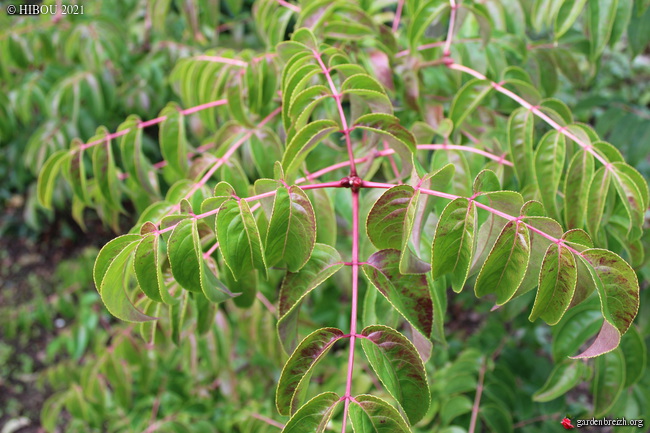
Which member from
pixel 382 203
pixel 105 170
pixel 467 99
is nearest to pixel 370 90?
pixel 382 203

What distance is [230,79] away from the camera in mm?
1521

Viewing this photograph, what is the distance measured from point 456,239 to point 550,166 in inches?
15.6

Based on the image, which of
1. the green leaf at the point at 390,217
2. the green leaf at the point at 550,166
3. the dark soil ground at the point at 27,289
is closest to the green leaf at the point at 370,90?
the green leaf at the point at 390,217

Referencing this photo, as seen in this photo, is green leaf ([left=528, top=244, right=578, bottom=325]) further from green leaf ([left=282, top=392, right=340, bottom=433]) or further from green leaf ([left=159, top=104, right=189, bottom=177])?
green leaf ([left=159, top=104, right=189, bottom=177])

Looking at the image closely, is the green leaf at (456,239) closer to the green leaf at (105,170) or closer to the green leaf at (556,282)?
the green leaf at (556,282)

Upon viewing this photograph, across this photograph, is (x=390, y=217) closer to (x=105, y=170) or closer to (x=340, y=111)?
(x=340, y=111)

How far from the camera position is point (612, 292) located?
0.84m

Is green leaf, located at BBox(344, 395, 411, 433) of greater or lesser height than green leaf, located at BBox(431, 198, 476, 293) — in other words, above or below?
below

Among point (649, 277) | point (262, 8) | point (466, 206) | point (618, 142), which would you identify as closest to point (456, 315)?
point (618, 142)

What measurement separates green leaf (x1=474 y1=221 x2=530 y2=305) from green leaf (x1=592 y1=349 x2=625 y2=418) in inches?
23.0

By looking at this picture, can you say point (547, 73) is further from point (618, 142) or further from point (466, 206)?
point (466, 206)

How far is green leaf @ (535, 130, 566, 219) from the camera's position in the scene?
116cm

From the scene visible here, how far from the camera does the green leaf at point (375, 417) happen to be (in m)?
0.80

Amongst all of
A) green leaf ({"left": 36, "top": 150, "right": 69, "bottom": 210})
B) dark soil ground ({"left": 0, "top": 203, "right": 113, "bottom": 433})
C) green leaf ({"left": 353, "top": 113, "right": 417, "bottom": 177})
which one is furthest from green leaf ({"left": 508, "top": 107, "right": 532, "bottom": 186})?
dark soil ground ({"left": 0, "top": 203, "right": 113, "bottom": 433})
